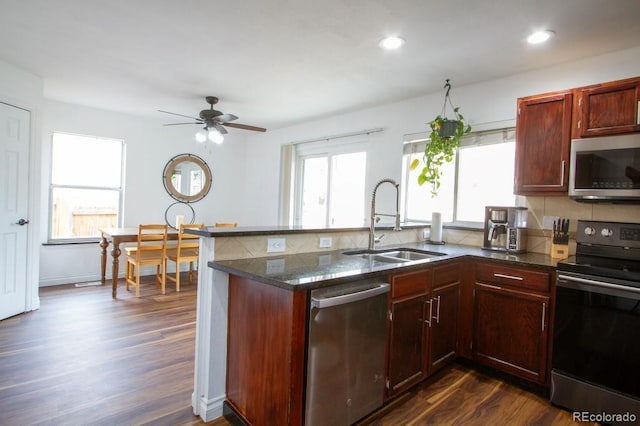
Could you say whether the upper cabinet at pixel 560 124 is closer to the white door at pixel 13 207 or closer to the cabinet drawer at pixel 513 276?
the cabinet drawer at pixel 513 276

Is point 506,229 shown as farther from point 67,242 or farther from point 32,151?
point 67,242

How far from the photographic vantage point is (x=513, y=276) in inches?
94.6

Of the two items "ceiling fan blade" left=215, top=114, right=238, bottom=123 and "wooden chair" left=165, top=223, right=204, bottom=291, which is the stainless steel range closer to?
Answer: "ceiling fan blade" left=215, top=114, right=238, bottom=123

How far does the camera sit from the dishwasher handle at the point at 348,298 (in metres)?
1.56

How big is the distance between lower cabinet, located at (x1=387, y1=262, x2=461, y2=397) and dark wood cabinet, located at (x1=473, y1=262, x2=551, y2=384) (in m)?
0.18

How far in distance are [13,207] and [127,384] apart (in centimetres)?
243

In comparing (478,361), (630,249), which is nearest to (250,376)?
(478,361)

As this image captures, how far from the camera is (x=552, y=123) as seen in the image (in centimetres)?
260

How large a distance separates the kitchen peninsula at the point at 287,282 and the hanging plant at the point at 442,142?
0.96 meters

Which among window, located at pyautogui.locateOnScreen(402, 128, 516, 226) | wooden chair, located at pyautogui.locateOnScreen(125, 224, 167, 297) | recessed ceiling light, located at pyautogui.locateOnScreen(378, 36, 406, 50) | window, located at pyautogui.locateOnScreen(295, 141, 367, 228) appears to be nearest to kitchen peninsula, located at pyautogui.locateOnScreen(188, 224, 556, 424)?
window, located at pyautogui.locateOnScreen(402, 128, 516, 226)

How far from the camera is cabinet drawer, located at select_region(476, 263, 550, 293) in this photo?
7.49ft

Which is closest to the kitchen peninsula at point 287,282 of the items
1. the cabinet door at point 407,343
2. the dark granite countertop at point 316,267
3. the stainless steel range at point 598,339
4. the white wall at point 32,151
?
the dark granite countertop at point 316,267

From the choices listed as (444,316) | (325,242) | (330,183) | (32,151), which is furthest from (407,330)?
(32,151)

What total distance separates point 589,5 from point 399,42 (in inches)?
44.2
